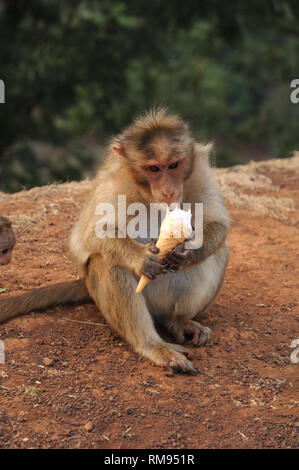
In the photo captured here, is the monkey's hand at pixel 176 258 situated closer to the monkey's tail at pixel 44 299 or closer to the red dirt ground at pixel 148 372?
the red dirt ground at pixel 148 372

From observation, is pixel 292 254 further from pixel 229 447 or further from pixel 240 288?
pixel 229 447

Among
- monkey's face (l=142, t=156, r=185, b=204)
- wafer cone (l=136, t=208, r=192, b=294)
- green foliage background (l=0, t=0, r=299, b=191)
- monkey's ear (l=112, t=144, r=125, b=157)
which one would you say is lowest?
wafer cone (l=136, t=208, r=192, b=294)

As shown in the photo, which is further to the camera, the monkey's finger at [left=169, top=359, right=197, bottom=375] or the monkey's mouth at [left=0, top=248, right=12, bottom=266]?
the monkey's mouth at [left=0, top=248, right=12, bottom=266]

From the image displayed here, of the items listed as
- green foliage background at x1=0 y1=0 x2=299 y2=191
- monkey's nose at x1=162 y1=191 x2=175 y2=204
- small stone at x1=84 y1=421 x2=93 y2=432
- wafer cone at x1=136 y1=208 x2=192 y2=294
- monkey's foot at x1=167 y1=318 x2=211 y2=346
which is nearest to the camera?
small stone at x1=84 y1=421 x2=93 y2=432

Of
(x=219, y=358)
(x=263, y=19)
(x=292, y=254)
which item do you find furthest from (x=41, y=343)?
(x=263, y=19)

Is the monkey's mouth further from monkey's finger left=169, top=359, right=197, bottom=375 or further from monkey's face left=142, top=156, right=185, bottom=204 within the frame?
monkey's finger left=169, top=359, right=197, bottom=375

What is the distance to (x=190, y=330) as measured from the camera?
397cm

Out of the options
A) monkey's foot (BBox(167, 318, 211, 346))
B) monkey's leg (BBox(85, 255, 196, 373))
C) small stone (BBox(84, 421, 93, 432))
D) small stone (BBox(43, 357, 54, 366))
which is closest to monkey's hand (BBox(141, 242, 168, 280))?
monkey's leg (BBox(85, 255, 196, 373))

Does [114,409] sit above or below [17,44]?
below

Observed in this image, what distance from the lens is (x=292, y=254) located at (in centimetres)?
525

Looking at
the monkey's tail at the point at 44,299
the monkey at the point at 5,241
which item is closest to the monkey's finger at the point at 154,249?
the monkey's tail at the point at 44,299

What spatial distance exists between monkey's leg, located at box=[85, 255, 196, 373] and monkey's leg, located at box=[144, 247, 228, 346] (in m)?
0.21

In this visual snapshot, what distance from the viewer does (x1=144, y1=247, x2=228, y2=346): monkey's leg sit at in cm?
391
